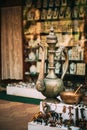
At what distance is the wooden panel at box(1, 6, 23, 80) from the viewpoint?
8.52 metres

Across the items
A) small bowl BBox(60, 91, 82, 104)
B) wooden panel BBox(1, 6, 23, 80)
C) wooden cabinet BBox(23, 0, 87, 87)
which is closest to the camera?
small bowl BBox(60, 91, 82, 104)

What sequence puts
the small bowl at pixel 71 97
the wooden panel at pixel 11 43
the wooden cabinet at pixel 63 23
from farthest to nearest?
1. the wooden panel at pixel 11 43
2. the wooden cabinet at pixel 63 23
3. the small bowl at pixel 71 97

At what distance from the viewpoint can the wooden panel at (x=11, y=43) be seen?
8.52 metres

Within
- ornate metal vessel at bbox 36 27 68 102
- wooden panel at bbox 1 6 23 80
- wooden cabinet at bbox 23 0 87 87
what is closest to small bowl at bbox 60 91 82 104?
ornate metal vessel at bbox 36 27 68 102

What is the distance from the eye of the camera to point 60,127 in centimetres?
403

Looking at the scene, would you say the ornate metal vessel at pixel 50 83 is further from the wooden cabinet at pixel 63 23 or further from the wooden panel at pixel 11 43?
the wooden panel at pixel 11 43

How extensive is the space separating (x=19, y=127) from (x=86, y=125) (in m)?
1.35

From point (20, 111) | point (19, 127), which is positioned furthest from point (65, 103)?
point (20, 111)

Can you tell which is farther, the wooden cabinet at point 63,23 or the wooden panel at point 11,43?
the wooden panel at point 11,43

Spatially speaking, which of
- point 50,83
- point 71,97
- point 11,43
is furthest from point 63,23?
point 71,97

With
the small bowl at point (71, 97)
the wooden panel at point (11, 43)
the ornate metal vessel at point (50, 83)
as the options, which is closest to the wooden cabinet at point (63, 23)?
the wooden panel at point (11, 43)

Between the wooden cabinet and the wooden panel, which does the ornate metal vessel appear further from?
the wooden panel

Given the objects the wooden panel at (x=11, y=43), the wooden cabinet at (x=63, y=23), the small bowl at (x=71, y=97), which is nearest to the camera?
the small bowl at (x=71, y=97)

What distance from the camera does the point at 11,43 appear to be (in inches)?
341
